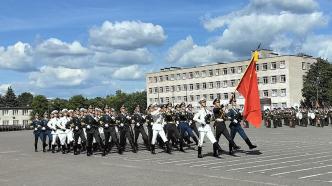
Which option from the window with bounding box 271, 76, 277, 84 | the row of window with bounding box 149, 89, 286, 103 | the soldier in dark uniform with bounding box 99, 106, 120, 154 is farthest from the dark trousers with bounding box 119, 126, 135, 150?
the window with bounding box 271, 76, 277, 84

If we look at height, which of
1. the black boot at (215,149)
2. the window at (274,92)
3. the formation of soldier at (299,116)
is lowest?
the black boot at (215,149)

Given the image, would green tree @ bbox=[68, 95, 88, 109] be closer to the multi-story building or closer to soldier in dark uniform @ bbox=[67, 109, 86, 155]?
the multi-story building

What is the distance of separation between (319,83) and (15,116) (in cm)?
8769

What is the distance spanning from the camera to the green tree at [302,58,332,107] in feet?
280

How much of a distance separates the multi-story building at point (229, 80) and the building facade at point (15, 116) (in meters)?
37.6

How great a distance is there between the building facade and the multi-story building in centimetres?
3755

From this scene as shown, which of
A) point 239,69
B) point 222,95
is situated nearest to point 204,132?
point 239,69

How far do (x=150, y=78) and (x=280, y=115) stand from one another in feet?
285

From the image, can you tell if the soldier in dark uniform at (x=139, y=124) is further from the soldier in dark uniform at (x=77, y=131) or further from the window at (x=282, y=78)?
the window at (x=282, y=78)

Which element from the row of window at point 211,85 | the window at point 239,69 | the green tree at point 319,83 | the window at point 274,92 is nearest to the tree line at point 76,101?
the row of window at point 211,85

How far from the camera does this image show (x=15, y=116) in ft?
463

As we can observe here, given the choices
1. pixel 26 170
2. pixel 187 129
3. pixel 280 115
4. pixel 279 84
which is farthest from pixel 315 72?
pixel 26 170

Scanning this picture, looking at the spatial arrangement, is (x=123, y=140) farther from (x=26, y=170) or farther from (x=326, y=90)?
(x=326, y=90)

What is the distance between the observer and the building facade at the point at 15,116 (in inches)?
5408
